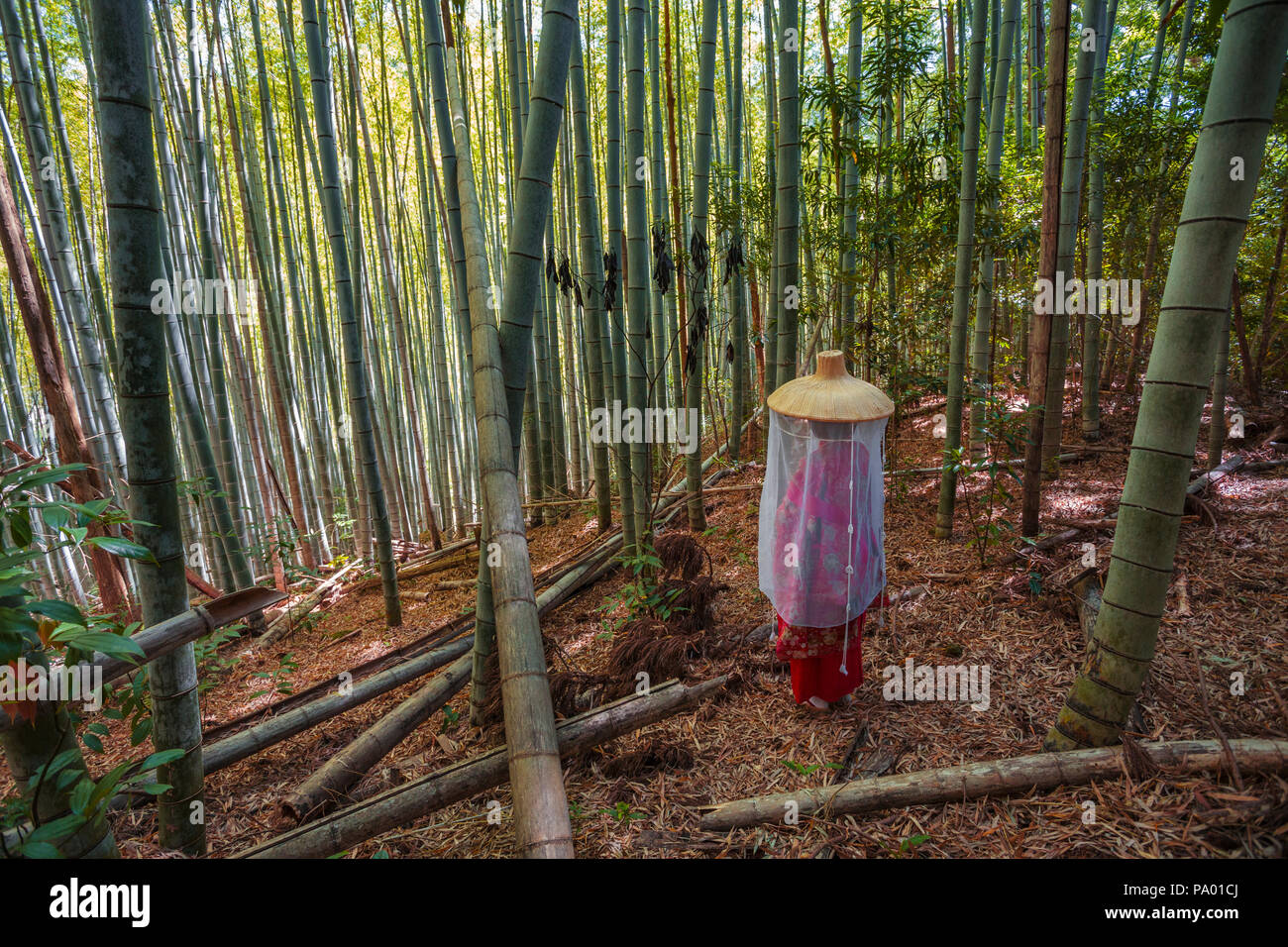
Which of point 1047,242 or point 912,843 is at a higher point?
point 1047,242

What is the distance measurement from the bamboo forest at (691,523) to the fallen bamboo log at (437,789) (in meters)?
0.01

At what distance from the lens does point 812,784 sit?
1663mm

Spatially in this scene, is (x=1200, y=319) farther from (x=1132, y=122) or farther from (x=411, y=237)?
(x=411, y=237)

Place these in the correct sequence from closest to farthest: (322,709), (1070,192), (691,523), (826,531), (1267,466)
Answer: (826,531), (322,709), (1070,192), (1267,466), (691,523)

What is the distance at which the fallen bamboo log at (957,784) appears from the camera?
4.70 feet

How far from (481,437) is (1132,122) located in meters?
4.73

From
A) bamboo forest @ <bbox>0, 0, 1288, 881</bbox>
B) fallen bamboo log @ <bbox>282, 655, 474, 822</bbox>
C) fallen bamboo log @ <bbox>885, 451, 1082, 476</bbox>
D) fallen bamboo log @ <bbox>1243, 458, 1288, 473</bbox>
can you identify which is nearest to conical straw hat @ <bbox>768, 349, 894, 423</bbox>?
bamboo forest @ <bbox>0, 0, 1288, 881</bbox>

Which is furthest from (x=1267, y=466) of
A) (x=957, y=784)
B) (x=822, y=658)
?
(x=957, y=784)

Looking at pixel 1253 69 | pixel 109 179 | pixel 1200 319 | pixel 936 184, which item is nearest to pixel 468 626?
pixel 109 179

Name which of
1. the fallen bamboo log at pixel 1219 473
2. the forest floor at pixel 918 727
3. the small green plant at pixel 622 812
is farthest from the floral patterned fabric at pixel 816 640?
the fallen bamboo log at pixel 1219 473

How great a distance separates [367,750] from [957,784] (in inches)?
67.6

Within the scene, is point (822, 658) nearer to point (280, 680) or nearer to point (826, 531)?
point (826, 531)

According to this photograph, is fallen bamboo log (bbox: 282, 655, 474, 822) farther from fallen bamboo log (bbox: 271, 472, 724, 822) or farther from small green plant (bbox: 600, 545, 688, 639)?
small green plant (bbox: 600, 545, 688, 639)

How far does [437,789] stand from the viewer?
60.9 inches
